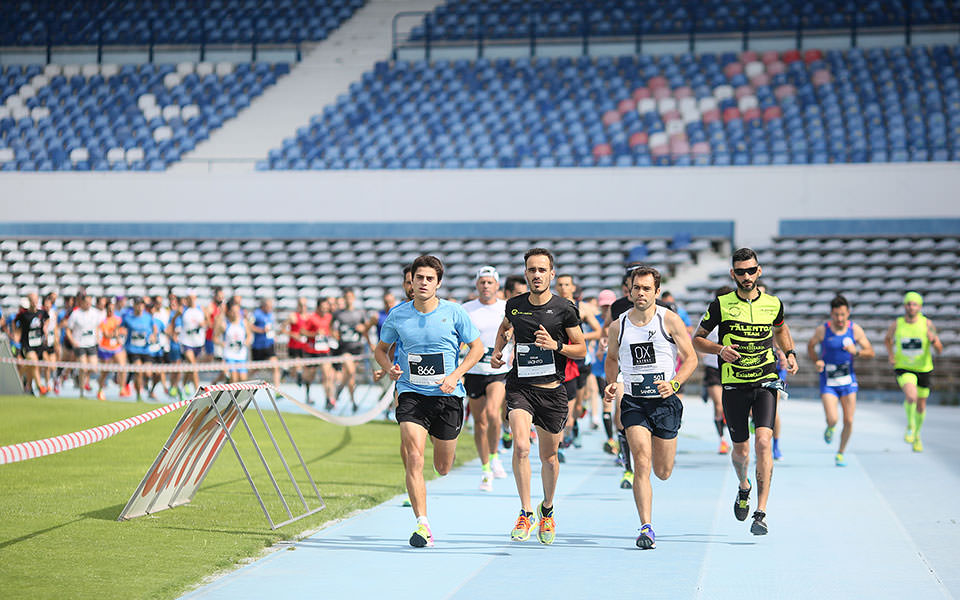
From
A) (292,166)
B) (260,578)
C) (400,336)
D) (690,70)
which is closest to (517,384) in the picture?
(400,336)

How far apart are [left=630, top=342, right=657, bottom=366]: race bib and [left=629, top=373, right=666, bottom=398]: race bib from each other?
3.5 inches

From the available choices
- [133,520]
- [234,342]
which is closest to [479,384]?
[133,520]

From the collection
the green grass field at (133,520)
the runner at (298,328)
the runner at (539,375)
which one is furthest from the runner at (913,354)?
the runner at (298,328)

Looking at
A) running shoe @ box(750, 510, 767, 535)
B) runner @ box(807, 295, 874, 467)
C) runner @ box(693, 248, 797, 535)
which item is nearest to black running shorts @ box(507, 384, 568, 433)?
runner @ box(693, 248, 797, 535)

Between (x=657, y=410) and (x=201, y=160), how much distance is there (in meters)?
24.5

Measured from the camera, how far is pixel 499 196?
93.1 ft

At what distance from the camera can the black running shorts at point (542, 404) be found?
25.4 feet

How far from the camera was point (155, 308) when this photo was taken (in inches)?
810

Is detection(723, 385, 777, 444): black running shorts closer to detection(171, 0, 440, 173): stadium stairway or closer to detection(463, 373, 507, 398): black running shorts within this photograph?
detection(463, 373, 507, 398): black running shorts

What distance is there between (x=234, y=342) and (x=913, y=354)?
10.6 m

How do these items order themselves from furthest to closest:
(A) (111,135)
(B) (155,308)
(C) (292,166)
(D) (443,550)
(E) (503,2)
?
(E) (503,2) → (A) (111,135) → (C) (292,166) → (B) (155,308) → (D) (443,550)

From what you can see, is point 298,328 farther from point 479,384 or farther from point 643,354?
point 643,354

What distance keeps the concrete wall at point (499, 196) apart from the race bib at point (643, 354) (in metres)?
20.5

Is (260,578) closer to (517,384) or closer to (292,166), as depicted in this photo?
(517,384)
